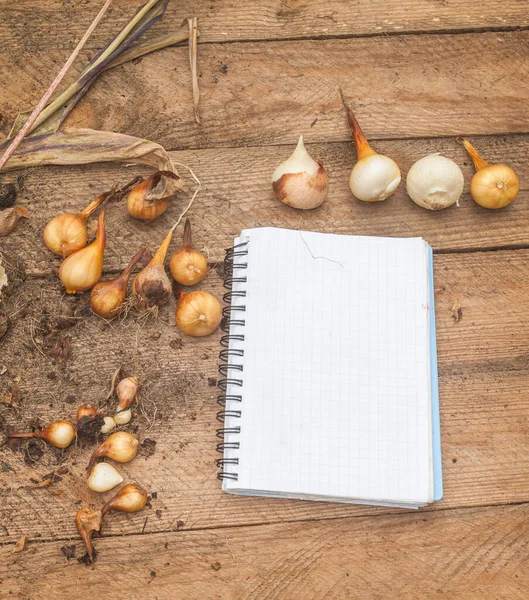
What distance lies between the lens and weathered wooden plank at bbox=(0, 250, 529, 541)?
0.99 m

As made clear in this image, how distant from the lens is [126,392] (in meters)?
0.99

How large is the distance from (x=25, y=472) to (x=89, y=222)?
421mm

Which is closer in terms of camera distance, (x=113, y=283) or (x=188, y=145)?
(x=113, y=283)

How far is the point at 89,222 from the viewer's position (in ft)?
3.51

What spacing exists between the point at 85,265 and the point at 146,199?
0.48ft

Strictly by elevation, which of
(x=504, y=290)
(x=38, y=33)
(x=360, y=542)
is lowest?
(x=360, y=542)

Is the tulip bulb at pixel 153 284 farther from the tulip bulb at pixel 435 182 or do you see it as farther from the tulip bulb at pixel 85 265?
the tulip bulb at pixel 435 182

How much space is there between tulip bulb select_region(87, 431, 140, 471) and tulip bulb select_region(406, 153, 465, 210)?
0.62 m

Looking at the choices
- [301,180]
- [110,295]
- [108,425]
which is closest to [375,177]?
[301,180]

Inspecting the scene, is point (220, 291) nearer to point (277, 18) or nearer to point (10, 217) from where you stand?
point (10, 217)

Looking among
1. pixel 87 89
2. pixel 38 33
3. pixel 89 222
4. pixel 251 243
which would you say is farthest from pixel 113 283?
pixel 38 33

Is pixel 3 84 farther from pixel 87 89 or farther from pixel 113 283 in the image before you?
pixel 113 283

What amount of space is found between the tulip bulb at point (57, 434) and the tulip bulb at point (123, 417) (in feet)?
A: 0.23

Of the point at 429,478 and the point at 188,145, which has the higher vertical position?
the point at 188,145
